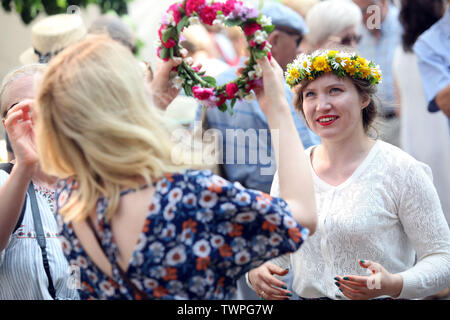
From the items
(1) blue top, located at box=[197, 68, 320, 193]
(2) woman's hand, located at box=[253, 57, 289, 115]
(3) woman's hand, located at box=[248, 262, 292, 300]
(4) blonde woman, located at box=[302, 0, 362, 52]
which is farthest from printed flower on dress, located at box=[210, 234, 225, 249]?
(4) blonde woman, located at box=[302, 0, 362, 52]

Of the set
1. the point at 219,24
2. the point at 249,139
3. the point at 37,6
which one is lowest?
the point at 249,139

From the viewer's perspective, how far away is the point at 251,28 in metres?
2.40

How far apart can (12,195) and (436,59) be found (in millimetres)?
Answer: 2902

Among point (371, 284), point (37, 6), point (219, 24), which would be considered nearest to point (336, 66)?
point (219, 24)

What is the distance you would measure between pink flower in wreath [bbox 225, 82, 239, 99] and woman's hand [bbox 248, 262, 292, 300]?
2.47ft

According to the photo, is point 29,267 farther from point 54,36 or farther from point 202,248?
point 54,36

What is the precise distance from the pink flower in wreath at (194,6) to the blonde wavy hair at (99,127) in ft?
2.10

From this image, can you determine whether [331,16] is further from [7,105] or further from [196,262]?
[196,262]

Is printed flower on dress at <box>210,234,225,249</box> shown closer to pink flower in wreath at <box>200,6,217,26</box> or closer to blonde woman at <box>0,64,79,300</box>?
blonde woman at <box>0,64,79,300</box>

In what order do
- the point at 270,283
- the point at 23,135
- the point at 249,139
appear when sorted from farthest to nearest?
the point at 249,139 → the point at 270,283 → the point at 23,135

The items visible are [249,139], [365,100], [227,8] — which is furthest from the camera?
[249,139]

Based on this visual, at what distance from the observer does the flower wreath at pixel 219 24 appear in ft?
7.74

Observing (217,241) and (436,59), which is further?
(436,59)

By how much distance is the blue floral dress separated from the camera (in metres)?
1.78
